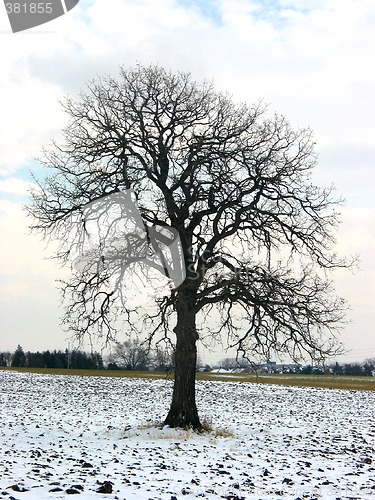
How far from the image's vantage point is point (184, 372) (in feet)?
59.0

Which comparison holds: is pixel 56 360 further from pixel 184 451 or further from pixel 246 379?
pixel 184 451

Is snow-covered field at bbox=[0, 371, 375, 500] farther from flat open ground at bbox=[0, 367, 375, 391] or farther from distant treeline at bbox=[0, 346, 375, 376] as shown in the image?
flat open ground at bbox=[0, 367, 375, 391]

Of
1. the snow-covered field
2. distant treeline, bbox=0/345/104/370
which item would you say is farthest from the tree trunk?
distant treeline, bbox=0/345/104/370

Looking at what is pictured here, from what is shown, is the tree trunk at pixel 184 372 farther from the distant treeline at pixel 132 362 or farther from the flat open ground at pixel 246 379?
the flat open ground at pixel 246 379

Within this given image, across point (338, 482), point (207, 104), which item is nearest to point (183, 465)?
point (338, 482)

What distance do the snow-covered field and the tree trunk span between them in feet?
2.12

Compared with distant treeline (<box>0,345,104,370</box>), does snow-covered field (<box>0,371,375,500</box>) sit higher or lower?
lower

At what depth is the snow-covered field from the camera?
9727 millimetres

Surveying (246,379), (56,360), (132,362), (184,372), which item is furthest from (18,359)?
(184,372)

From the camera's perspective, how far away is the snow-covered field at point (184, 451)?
9.73 m

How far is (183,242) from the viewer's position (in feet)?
60.2

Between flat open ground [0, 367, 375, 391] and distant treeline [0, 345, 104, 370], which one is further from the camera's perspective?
distant treeline [0, 345, 104, 370]

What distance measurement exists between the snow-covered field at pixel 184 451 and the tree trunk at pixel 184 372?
0.64 metres

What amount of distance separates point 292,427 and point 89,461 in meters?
9.44
